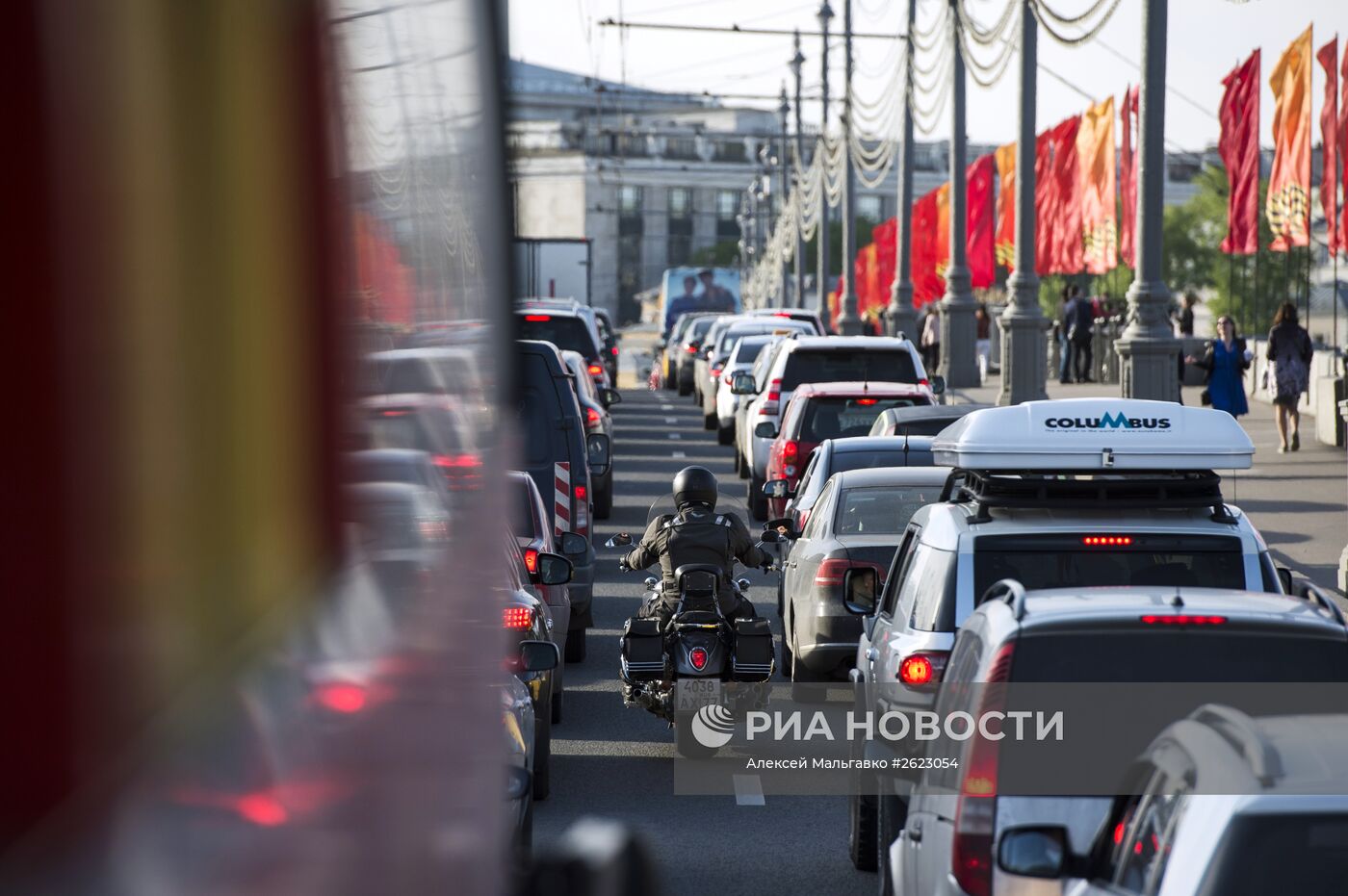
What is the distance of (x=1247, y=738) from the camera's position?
443 centimetres

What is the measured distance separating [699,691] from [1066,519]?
13.0ft

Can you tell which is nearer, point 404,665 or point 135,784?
point 135,784

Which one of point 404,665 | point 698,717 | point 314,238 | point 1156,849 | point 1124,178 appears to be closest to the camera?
point 314,238

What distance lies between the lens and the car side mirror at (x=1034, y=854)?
4.86 metres

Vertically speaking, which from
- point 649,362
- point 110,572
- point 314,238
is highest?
point 314,238

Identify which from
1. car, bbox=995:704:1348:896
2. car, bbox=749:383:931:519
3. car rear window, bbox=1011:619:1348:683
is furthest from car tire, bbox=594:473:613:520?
car, bbox=995:704:1348:896

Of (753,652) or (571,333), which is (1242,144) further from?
(753,652)

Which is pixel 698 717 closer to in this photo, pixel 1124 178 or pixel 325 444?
pixel 325 444

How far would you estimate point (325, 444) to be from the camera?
81.1 inches

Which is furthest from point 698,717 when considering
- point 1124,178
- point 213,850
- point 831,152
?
point 831,152

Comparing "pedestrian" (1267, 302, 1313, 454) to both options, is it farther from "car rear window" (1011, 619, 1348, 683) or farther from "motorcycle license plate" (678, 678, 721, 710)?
"car rear window" (1011, 619, 1348, 683)

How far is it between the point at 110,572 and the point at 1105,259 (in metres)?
37.9

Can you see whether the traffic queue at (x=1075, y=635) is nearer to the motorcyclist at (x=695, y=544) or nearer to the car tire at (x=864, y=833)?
the car tire at (x=864, y=833)

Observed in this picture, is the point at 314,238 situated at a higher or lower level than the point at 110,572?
higher
